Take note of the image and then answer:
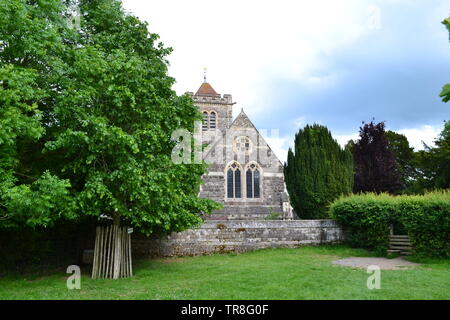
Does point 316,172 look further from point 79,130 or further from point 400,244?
point 79,130

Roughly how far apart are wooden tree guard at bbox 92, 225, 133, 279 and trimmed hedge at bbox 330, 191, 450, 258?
11442 mm

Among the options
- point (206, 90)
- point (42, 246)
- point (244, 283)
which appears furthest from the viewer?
point (206, 90)

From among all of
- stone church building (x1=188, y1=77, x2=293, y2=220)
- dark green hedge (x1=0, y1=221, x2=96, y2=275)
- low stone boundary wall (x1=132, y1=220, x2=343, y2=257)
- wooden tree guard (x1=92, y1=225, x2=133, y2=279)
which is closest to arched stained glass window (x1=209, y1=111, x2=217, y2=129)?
stone church building (x1=188, y1=77, x2=293, y2=220)

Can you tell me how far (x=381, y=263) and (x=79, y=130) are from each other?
38.4 feet

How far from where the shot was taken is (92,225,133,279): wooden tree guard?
1204 centimetres

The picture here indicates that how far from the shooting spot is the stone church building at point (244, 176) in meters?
27.2

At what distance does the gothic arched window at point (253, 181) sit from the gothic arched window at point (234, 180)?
650mm

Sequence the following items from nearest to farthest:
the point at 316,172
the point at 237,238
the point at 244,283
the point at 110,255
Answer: the point at 244,283 → the point at 110,255 → the point at 237,238 → the point at 316,172

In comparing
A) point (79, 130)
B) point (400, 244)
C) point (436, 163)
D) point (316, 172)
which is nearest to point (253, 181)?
point (316, 172)

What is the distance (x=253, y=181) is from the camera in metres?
28.1

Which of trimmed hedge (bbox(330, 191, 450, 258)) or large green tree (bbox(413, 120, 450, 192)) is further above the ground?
large green tree (bbox(413, 120, 450, 192))

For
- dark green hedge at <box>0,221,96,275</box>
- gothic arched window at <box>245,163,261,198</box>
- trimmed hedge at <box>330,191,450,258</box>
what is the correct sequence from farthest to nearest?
gothic arched window at <box>245,163,261,198</box>, trimmed hedge at <box>330,191,450,258</box>, dark green hedge at <box>0,221,96,275</box>

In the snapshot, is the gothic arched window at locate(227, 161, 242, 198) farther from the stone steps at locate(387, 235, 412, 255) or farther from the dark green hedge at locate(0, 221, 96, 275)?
the dark green hedge at locate(0, 221, 96, 275)
